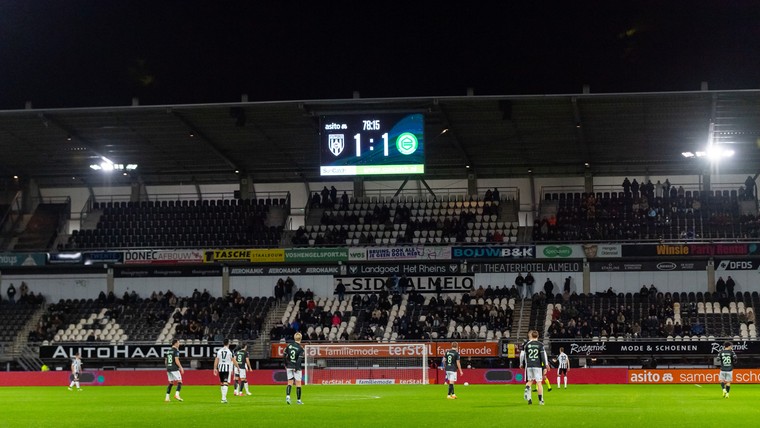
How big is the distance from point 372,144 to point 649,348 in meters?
17.5

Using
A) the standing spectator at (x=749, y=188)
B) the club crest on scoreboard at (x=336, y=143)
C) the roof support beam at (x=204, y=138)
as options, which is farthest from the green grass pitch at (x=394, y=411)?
the standing spectator at (x=749, y=188)

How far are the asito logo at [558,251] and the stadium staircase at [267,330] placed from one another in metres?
15.4

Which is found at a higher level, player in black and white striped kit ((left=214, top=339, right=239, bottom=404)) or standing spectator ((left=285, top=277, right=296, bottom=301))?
standing spectator ((left=285, top=277, right=296, bottom=301))

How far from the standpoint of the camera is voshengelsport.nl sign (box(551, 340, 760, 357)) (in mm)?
49375

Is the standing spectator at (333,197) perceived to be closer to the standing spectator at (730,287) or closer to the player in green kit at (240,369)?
the standing spectator at (730,287)

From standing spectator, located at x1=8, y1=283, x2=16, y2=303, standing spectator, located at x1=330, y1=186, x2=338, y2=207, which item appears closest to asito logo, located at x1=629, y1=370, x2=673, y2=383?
standing spectator, located at x1=330, y1=186, x2=338, y2=207

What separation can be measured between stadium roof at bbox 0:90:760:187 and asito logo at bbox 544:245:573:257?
5.74m

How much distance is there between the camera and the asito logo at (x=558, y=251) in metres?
56.4

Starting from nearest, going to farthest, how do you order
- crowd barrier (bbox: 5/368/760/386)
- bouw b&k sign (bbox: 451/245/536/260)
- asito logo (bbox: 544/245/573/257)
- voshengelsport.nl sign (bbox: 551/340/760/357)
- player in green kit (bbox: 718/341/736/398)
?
player in green kit (bbox: 718/341/736/398) → crowd barrier (bbox: 5/368/760/386) → voshengelsport.nl sign (bbox: 551/340/760/357) → asito logo (bbox: 544/245/573/257) → bouw b&k sign (bbox: 451/245/536/260)

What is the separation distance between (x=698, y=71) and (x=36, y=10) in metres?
30.9

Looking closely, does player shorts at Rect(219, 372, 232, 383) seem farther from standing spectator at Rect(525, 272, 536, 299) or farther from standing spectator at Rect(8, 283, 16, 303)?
standing spectator at Rect(8, 283, 16, 303)

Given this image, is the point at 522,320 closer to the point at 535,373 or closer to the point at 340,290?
the point at 340,290

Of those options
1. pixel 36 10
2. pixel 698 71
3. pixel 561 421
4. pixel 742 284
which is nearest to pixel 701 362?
pixel 742 284

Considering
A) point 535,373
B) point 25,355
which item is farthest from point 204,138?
point 535,373
